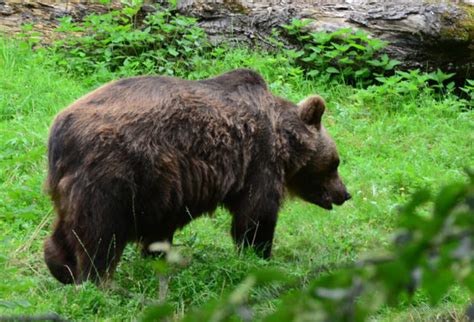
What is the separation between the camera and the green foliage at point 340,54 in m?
10.5

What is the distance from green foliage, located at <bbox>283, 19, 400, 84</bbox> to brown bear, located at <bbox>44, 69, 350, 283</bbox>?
365 cm

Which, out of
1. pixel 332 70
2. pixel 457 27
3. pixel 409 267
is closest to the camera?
pixel 409 267

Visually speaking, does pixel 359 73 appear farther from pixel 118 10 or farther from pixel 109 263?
pixel 109 263

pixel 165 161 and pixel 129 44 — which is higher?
pixel 165 161

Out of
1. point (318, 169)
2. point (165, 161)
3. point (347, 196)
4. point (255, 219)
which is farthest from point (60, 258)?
point (347, 196)

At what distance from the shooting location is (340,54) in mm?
10625

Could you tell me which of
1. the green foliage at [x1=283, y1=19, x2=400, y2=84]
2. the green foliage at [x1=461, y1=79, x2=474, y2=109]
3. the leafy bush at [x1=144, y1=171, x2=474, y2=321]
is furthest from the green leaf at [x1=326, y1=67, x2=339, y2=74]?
the leafy bush at [x1=144, y1=171, x2=474, y2=321]

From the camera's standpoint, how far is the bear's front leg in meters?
6.54

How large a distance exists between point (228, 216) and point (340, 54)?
379 centimetres

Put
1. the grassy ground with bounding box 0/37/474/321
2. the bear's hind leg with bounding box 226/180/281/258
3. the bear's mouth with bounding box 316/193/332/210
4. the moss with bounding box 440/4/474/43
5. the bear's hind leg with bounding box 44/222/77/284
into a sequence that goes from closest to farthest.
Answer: the grassy ground with bounding box 0/37/474/321 < the bear's hind leg with bounding box 44/222/77/284 < the bear's hind leg with bounding box 226/180/281/258 < the bear's mouth with bounding box 316/193/332/210 < the moss with bounding box 440/4/474/43

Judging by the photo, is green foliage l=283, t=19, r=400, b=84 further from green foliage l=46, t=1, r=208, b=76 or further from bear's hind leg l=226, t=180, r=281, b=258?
bear's hind leg l=226, t=180, r=281, b=258

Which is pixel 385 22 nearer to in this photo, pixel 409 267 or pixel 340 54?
pixel 340 54

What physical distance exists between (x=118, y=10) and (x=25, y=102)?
2.50 metres

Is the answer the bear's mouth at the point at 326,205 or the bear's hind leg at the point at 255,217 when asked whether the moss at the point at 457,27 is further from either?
the bear's hind leg at the point at 255,217
